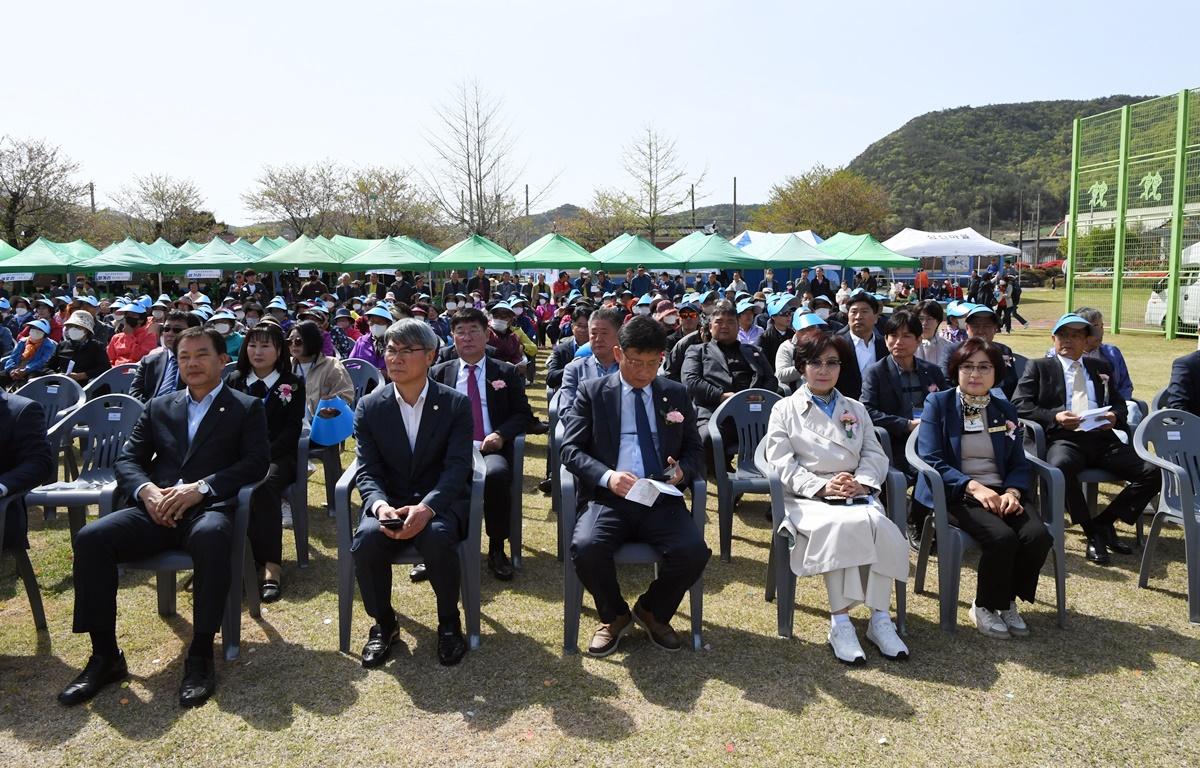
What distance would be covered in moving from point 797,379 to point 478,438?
2388 millimetres

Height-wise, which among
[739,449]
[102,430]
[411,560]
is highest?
[102,430]

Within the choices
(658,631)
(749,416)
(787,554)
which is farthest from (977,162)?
(658,631)

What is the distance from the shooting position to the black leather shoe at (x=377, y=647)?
3.52m

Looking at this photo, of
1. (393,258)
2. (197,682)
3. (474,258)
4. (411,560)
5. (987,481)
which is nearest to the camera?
(197,682)

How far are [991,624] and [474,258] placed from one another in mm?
15667

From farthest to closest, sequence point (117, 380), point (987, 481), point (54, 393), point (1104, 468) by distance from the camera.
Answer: point (117, 380) → point (54, 393) → point (1104, 468) → point (987, 481)

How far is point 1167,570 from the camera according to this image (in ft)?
14.9

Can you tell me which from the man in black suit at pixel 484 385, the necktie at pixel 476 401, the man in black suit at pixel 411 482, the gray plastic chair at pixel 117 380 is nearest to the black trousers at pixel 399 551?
the man in black suit at pixel 411 482

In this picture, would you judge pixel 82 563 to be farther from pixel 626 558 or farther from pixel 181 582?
pixel 626 558

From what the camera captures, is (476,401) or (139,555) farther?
(476,401)

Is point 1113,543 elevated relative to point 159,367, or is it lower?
lower

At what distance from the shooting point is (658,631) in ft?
12.2

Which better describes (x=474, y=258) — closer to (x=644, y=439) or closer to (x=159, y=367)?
(x=159, y=367)

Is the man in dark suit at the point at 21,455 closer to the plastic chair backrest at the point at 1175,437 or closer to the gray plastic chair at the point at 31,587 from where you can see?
the gray plastic chair at the point at 31,587
